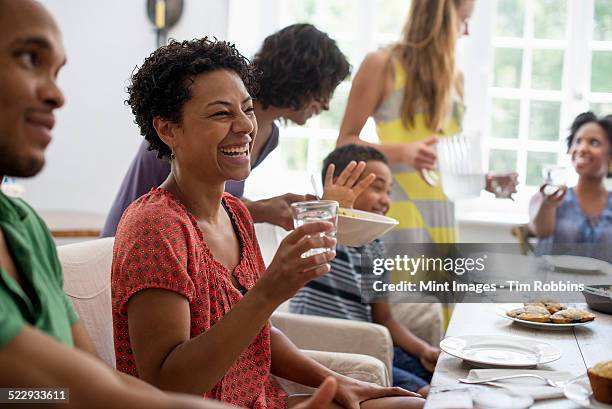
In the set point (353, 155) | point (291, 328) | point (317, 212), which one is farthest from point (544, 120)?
point (317, 212)

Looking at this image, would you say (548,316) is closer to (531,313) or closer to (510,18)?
(531,313)

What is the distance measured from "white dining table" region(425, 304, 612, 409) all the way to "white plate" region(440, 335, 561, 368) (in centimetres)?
2

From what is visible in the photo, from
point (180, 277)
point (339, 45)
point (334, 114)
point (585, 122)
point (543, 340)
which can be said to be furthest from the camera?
point (334, 114)

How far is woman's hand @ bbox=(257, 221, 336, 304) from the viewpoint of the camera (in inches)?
44.8

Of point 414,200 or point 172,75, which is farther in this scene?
point 414,200

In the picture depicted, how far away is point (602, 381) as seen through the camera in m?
1.07

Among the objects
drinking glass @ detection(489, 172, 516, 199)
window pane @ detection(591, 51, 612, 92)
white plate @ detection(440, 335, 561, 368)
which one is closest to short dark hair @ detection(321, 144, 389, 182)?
drinking glass @ detection(489, 172, 516, 199)

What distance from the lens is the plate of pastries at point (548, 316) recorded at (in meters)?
1.61

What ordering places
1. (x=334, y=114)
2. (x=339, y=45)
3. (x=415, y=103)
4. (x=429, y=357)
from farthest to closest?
(x=334, y=114), (x=339, y=45), (x=415, y=103), (x=429, y=357)

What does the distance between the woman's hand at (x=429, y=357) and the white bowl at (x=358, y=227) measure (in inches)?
26.1

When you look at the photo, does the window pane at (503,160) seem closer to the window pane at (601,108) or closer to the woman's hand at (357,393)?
the window pane at (601,108)

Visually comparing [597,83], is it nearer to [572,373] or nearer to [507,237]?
[507,237]

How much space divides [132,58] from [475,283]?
86.3 inches

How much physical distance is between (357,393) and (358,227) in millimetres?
371
